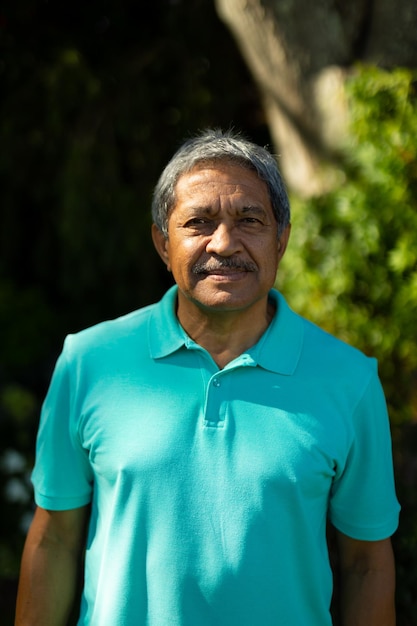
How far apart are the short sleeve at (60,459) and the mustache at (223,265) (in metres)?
0.41

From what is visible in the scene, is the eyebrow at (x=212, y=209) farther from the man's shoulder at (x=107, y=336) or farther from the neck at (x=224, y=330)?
the man's shoulder at (x=107, y=336)

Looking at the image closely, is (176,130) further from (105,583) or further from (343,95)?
(105,583)

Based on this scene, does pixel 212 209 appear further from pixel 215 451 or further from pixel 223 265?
pixel 215 451

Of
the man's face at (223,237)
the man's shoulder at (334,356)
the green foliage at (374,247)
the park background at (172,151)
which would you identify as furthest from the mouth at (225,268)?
the green foliage at (374,247)

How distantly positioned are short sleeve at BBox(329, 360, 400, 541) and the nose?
1.44 ft

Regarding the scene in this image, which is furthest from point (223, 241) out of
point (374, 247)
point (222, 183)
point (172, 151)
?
point (172, 151)

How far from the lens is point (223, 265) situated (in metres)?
1.64

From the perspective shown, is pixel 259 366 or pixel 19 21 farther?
pixel 19 21

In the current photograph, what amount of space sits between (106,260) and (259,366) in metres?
3.04

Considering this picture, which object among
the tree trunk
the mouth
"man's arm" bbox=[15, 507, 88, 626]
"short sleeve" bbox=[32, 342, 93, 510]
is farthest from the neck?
the tree trunk

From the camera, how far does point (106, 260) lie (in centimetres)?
460

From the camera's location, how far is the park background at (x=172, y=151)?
2.85 metres

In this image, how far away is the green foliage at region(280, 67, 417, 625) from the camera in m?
Answer: 2.81

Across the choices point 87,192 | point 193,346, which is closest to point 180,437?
point 193,346
